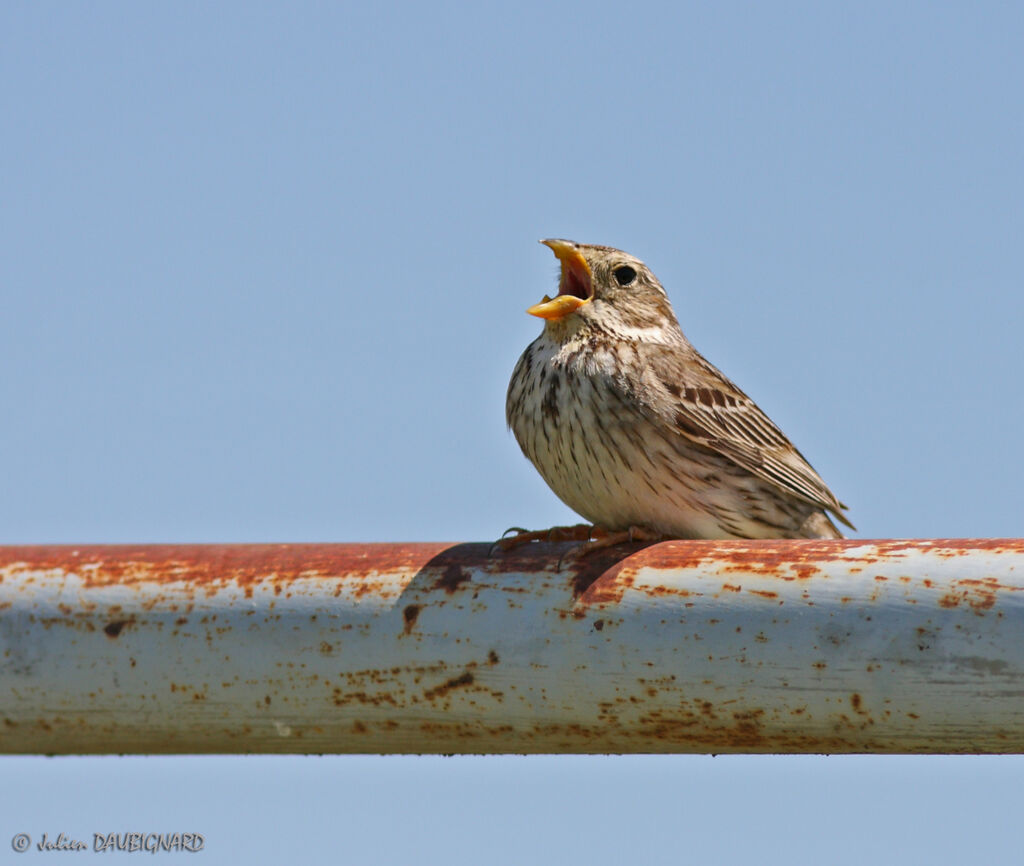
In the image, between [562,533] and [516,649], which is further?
[562,533]

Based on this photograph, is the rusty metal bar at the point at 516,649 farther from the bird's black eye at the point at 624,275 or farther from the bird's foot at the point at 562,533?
the bird's black eye at the point at 624,275

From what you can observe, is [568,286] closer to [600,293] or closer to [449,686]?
[600,293]

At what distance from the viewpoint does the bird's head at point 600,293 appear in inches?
222

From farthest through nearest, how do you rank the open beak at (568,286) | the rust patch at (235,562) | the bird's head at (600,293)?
1. the bird's head at (600,293)
2. the open beak at (568,286)
3. the rust patch at (235,562)

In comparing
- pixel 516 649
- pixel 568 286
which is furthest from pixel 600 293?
pixel 516 649

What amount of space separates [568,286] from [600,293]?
0.16m

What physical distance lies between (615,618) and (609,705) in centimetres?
16

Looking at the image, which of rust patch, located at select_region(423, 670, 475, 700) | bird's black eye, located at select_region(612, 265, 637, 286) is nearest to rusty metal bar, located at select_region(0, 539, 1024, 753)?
rust patch, located at select_region(423, 670, 475, 700)

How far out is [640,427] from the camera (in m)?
5.25

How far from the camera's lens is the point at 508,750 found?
2809 millimetres

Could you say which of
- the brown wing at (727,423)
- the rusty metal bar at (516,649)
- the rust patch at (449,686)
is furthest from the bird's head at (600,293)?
the rust patch at (449,686)

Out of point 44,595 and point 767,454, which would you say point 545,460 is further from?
point 44,595

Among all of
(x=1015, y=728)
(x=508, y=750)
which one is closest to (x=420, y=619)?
(x=508, y=750)

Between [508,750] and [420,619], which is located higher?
[420,619]
